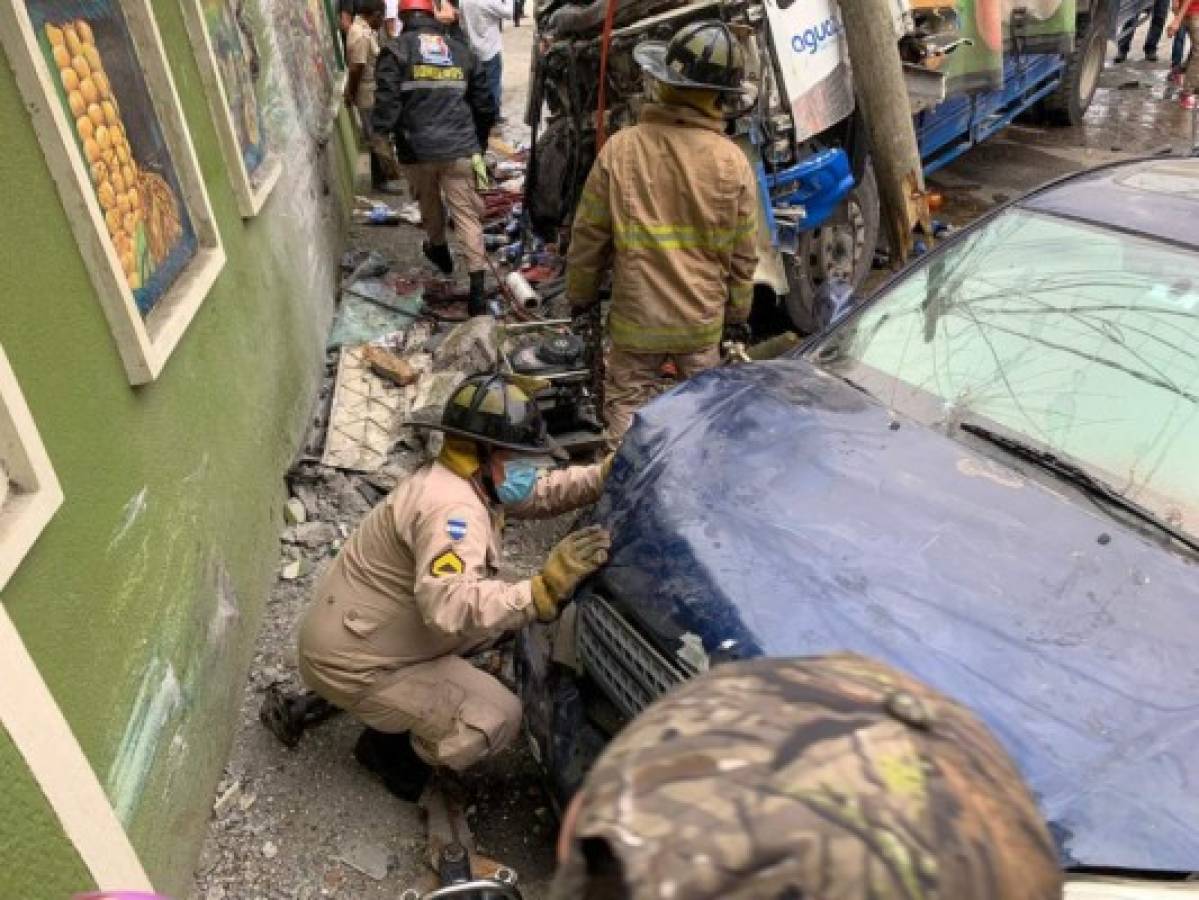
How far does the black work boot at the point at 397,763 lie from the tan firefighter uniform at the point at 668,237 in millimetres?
1832

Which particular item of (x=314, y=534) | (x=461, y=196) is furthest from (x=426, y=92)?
(x=314, y=534)

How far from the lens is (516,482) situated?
261 centimetres

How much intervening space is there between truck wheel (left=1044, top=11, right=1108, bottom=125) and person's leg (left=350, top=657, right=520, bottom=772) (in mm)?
8578

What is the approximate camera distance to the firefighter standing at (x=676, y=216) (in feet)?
11.2

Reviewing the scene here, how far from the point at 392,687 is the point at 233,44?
315 centimetres

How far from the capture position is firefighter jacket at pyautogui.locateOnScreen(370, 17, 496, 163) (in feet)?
18.7

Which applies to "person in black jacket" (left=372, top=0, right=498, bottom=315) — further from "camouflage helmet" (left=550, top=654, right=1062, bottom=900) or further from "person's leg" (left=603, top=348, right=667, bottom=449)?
"camouflage helmet" (left=550, top=654, right=1062, bottom=900)

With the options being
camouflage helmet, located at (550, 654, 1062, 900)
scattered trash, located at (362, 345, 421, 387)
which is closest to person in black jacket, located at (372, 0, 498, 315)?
scattered trash, located at (362, 345, 421, 387)

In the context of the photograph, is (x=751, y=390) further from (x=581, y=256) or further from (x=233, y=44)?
(x=233, y=44)

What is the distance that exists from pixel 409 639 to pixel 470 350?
8.34ft

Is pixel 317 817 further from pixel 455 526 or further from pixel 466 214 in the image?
pixel 466 214

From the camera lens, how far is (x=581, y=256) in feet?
12.3

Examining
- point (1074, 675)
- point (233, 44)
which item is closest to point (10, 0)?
point (233, 44)

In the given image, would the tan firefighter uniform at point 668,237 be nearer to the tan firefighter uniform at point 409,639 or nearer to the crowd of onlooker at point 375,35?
the tan firefighter uniform at point 409,639
